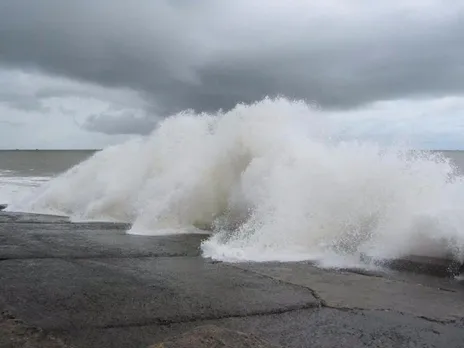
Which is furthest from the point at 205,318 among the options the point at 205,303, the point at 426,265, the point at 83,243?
the point at 83,243

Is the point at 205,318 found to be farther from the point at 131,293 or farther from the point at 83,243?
the point at 83,243

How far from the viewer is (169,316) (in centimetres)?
446

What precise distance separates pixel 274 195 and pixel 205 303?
541 centimetres

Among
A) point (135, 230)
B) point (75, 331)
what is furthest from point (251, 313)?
point (135, 230)

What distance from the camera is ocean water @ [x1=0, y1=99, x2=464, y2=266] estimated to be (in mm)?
8070

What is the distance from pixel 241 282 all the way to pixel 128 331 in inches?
84.0

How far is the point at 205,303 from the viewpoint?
4.96m

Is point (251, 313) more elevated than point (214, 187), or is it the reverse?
point (214, 187)

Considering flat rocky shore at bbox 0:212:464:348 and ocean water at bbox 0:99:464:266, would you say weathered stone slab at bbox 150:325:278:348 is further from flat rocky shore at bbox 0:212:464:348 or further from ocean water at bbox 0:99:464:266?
ocean water at bbox 0:99:464:266

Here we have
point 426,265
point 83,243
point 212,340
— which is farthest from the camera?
point 83,243

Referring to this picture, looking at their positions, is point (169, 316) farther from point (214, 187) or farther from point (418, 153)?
point (214, 187)

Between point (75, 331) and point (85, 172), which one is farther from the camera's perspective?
point (85, 172)

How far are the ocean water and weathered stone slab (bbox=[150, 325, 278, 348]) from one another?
4.37 meters

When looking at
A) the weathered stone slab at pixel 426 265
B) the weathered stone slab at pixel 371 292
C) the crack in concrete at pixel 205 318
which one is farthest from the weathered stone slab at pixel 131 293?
the weathered stone slab at pixel 426 265
